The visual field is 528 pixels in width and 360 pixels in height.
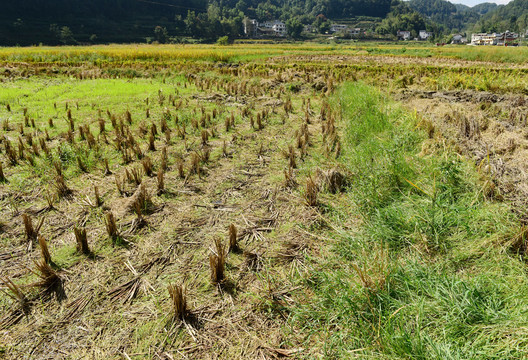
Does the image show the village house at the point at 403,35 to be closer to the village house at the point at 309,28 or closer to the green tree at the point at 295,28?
the village house at the point at 309,28

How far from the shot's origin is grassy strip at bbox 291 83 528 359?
1756mm

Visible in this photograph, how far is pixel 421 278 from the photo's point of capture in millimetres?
2271

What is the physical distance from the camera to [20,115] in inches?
316

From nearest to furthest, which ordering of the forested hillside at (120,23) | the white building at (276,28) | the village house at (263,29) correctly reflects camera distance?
the forested hillside at (120,23)
the village house at (263,29)
the white building at (276,28)

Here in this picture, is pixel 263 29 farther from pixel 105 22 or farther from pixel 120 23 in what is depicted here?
pixel 105 22

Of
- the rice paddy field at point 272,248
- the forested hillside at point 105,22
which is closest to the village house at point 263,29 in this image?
the forested hillside at point 105,22

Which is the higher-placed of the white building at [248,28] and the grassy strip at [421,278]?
the white building at [248,28]

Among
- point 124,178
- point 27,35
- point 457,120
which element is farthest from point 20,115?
point 27,35

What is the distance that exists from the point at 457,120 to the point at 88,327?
23.1ft

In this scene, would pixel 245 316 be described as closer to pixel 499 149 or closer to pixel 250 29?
pixel 499 149

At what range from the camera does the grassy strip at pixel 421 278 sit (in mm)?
1756

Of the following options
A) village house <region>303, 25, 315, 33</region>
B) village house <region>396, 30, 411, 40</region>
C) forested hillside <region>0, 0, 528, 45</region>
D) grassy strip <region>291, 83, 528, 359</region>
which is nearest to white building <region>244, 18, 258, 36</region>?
forested hillside <region>0, 0, 528, 45</region>

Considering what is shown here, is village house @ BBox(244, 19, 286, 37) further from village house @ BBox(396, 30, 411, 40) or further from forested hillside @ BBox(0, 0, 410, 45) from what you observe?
village house @ BBox(396, 30, 411, 40)

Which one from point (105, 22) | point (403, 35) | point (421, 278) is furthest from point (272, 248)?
point (403, 35)
